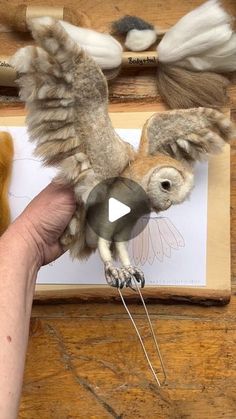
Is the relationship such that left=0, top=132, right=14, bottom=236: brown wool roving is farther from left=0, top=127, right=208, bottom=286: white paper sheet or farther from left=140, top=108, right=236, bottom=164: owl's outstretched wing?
left=140, top=108, right=236, bottom=164: owl's outstretched wing

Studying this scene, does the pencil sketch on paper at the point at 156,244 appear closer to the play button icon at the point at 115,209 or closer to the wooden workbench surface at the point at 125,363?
the wooden workbench surface at the point at 125,363

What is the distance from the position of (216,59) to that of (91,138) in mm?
307

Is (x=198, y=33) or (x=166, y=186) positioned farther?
(x=198, y=33)

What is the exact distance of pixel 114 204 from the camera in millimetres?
693

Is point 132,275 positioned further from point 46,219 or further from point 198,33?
point 198,33

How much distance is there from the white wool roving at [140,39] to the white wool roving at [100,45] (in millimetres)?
20

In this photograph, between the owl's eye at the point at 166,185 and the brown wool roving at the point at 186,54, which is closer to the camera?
the owl's eye at the point at 166,185

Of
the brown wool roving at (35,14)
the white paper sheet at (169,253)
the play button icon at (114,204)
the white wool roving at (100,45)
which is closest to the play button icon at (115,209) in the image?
the play button icon at (114,204)

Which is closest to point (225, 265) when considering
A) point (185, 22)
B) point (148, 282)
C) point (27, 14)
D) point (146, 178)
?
point (148, 282)

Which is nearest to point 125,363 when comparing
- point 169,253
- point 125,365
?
point 125,365

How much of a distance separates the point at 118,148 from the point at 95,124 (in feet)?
0.13

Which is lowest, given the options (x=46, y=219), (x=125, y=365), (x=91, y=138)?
(x=125, y=365)

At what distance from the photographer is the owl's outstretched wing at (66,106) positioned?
0.63 meters

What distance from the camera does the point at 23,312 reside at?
70cm
